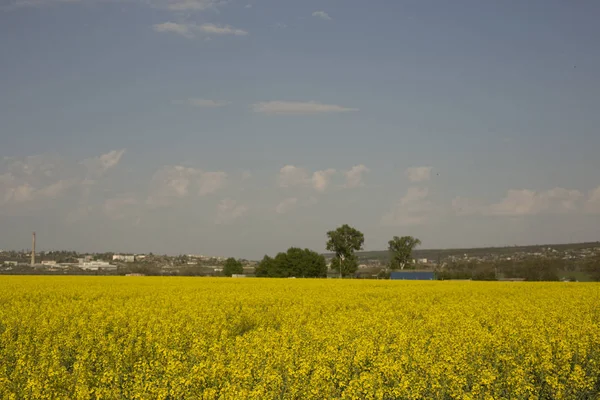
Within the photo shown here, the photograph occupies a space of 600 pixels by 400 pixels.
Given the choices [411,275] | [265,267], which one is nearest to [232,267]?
[265,267]

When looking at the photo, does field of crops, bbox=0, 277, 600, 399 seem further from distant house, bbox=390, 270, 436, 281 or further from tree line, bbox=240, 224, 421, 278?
tree line, bbox=240, 224, 421, 278

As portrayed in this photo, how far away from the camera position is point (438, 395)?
9844mm

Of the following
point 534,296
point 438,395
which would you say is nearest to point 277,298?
point 534,296

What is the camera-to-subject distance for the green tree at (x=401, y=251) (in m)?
131

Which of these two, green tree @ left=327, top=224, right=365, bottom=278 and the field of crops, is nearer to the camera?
the field of crops

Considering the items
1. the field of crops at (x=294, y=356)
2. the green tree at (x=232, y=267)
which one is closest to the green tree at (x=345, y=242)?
the green tree at (x=232, y=267)

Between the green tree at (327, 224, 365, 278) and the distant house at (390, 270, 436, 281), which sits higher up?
the green tree at (327, 224, 365, 278)

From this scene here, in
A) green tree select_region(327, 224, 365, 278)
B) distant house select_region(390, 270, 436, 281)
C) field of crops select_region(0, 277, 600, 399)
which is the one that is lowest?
distant house select_region(390, 270, 436, 281)

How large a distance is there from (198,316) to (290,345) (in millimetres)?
6774

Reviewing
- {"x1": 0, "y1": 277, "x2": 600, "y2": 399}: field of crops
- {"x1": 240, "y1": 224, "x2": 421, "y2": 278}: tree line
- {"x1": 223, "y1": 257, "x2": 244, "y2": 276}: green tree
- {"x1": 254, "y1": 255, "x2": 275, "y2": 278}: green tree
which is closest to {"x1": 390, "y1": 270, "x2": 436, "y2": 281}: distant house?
{"x1": 240, "y1": 224, "x2": 421, "y2": 278}: tree line

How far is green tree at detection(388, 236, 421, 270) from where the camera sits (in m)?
131

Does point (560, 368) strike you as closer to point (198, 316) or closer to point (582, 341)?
point (582, 341)

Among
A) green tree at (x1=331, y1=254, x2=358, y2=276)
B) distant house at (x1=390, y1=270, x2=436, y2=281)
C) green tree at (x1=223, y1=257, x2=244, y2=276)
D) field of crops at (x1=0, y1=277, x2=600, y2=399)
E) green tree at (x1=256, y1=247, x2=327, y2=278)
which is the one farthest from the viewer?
green tree at (x1=223, y1=257, x2=244, y2=276)

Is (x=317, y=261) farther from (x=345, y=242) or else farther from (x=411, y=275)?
(x=411, y=275)
